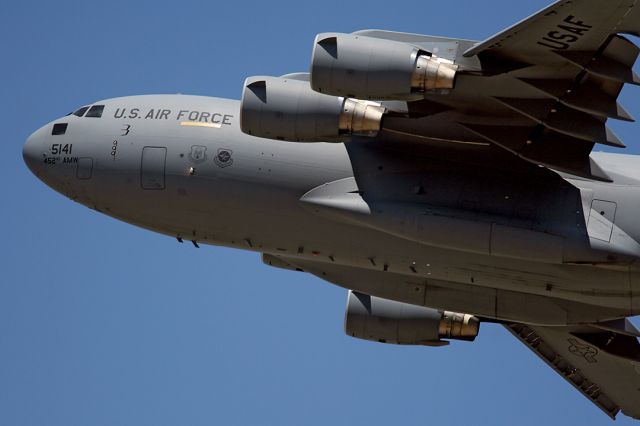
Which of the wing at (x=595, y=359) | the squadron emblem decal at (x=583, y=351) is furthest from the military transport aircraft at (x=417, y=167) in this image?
the squadron emblem decal at (x=583, y=351)

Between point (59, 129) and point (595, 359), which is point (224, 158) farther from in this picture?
point (595, 359)

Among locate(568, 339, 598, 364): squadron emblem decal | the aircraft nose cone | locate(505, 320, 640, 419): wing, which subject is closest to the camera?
the aircraft nose cone

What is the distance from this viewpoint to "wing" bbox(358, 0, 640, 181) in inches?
805

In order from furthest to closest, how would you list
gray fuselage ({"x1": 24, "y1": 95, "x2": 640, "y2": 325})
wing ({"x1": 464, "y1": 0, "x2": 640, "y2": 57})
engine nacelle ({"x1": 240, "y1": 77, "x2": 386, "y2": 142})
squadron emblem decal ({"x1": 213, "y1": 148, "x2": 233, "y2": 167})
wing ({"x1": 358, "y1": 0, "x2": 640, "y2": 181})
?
squadron emblem decal ({"x1": 213, "y1": 148, "x2": 233, "y2": 167}) < gray fuselage ({"x1": 24, "y1": 95, "x2": 640, "y2": 325}) < engine nacelle ({"x1": 240, "y1": 77, "x2": 386, "y2": 142}) < wing ({"x1": 358, "y1": 0, "x2": 640, "y2": 181}) < wing ({"x1": 464, "y1": 0, "x2": 640, "y2": 57})

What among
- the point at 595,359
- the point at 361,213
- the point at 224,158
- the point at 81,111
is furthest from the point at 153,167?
the point at 595,359

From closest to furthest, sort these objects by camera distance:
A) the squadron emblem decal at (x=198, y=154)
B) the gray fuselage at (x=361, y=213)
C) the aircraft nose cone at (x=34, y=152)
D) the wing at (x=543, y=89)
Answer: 1. the wing at (x=543, y=89)
2. the gray fuselage at (x=361, y=213)
3. the squadron emblem decal at (x=198, y=154)
4. the aircraft nose cone at (x=34, y=152)

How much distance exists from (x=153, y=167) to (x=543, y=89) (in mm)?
6986

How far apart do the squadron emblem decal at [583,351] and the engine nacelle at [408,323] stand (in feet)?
6.64

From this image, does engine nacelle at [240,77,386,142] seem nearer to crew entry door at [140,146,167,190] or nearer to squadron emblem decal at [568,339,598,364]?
crew entry door at [140,146,167,190]

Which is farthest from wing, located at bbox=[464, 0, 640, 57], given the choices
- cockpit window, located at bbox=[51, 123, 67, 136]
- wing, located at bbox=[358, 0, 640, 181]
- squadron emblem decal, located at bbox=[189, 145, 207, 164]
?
cockpit window, located at bbox=[51, 123, 67, 136]

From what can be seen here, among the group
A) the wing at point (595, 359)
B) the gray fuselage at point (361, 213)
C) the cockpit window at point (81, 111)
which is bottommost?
the wing at point (595, 359)

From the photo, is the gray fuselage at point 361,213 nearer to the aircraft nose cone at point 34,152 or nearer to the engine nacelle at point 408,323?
the aircraft nose cone at point 34,152

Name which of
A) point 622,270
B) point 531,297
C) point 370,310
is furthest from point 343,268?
point 622,270

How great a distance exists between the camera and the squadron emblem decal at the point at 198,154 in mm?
24281
